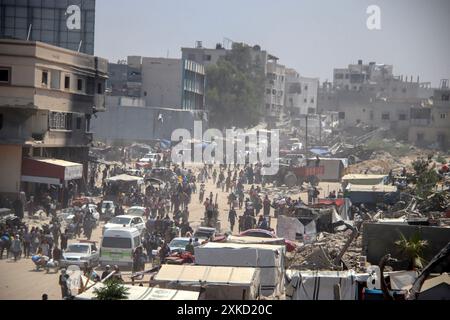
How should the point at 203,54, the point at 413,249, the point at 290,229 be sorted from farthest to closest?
1. the point at 203,54
2. the point at 290,229
3. the point at 413,249

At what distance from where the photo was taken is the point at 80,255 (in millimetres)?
19766

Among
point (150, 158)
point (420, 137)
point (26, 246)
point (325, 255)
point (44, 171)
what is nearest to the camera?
point (325, 255)

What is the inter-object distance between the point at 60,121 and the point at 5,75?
3465mm

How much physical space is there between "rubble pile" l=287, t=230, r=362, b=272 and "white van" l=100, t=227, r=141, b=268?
145 inches

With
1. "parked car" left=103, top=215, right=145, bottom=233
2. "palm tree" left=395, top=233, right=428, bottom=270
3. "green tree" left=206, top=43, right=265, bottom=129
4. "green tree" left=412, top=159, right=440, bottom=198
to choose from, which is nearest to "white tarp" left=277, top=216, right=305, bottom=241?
"parked car" left=103, top=215, right=145, bottom=233

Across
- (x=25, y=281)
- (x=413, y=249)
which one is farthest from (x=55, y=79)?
(x=413, y=249)

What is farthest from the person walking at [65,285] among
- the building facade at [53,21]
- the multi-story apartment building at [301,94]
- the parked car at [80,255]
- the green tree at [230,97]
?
the multi-story apartment building at [301,94]

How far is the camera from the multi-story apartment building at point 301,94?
98.0m

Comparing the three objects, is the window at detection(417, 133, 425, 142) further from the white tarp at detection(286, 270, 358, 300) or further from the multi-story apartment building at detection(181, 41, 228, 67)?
the white tarp at detection(286, 270, 358, 300)

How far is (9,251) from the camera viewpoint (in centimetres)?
2116

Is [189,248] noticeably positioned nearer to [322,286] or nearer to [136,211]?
[322,286]

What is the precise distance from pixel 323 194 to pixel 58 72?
12.5 meters

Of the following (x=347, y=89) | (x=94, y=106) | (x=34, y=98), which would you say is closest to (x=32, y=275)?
(x=34, y=98)

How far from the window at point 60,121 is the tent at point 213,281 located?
20.2 meters
